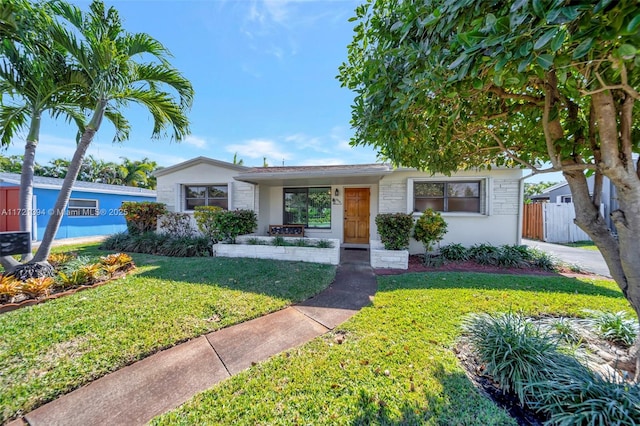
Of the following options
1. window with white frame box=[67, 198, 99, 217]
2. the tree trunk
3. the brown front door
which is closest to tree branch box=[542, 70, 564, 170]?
the tree trunk

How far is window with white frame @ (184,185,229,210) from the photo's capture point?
1005 cm

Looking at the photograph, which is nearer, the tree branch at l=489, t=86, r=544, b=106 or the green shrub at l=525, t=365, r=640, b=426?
the green shrub at l=525, t=365, r=640, b=426

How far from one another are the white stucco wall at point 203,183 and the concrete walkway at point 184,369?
6341 mm

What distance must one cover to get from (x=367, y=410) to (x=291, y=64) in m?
8.94

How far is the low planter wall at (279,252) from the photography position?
695 cm

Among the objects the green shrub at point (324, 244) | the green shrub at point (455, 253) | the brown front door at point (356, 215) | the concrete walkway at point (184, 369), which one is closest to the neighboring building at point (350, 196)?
the brown front door at point (356, 215)

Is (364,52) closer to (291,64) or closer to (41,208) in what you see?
(291,64)

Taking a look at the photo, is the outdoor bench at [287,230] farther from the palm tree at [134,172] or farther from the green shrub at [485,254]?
the palm tree at [134,172]

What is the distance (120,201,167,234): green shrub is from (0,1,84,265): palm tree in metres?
3.94

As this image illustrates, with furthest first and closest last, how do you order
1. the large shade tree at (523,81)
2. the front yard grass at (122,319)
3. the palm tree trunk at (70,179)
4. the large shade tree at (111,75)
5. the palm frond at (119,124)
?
the palm frond at (119,124) → the palm tree trunk at (70,179) → the large shade tree at (111,75) → the front yard grass at (122,319) → the large shade tree at (523,81)

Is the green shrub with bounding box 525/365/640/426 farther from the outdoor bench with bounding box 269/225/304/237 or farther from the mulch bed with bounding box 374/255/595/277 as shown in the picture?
the outdoor bench with bounding box 269/225/304/237

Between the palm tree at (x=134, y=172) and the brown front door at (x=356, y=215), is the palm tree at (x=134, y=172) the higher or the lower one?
the higher one

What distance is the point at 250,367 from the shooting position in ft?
8.47

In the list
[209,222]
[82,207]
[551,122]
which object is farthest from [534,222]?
[82,207]
